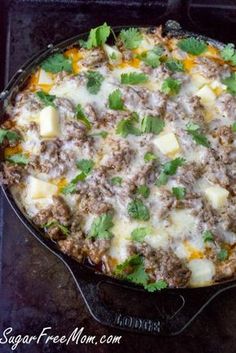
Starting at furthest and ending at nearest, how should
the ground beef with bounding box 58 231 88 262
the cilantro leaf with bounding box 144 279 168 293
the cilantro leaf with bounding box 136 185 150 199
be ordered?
1. the cilantro leaf with bounding box 136 185 150 199
2. the ground beef with bounding box 58 231 88 262
3. the cilantro leaf with bounding box 144 279 168 293

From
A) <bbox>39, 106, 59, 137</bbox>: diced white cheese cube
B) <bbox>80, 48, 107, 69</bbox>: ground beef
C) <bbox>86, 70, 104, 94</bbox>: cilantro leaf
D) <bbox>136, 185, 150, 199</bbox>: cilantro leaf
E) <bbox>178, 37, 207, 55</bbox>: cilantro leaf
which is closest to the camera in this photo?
<bbox>136, 185, 150, 199</bbox>: cilantro leaf

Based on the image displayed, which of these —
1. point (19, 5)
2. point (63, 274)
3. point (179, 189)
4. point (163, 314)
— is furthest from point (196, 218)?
point (19, 5)

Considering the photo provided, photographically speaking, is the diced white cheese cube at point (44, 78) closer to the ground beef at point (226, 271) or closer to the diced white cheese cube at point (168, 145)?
the diced white cheese cube at point (168, 145)

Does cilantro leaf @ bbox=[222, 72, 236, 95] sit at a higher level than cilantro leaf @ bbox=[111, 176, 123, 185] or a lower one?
higher

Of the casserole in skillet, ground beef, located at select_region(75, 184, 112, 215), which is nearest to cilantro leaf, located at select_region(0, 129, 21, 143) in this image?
the casserole in skillet

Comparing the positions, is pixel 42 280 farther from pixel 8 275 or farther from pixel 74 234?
pixel 74 234

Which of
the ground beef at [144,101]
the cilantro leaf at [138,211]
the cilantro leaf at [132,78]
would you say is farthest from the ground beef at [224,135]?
the cilantro leaf at [138,211]

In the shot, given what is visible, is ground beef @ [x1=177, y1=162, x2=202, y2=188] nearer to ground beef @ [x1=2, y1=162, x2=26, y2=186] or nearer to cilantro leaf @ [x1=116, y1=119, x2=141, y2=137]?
cilantro leaf @ [x1=116, y1=119, x2=141, y2=137]

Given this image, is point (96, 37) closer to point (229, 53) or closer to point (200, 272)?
point (229, 53)
